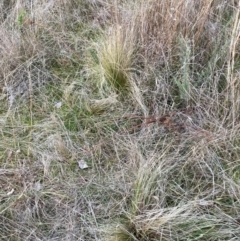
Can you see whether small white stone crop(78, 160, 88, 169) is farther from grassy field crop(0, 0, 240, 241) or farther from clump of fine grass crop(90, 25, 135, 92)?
clump of fine grass crop(90, 25, 135, 92)

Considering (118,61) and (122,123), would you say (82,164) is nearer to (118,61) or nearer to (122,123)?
(122,123)

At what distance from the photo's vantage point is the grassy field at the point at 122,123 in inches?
61.7

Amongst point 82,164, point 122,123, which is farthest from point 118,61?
point 82,164

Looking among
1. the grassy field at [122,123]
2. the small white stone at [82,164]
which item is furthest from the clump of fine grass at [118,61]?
the small white stone at [82,164]

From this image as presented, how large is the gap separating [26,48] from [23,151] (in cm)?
75

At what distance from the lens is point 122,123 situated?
194 centimetres

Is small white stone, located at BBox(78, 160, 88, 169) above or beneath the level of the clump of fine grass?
beneath

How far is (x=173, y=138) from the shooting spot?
5.86 ft

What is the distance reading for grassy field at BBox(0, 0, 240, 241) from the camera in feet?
5.15

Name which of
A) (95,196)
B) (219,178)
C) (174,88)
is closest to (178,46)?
(174,88)

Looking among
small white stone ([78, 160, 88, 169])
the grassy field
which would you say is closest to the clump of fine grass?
the grassy field

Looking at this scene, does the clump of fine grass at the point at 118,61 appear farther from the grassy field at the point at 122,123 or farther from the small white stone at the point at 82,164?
the small white stone at the point at 82,164

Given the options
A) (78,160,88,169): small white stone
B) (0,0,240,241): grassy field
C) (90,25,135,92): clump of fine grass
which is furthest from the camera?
(90,25,135,92): clump of fine grass

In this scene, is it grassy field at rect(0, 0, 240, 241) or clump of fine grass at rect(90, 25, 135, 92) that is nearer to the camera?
grassy field at rect(0, 0, 240, 241)
